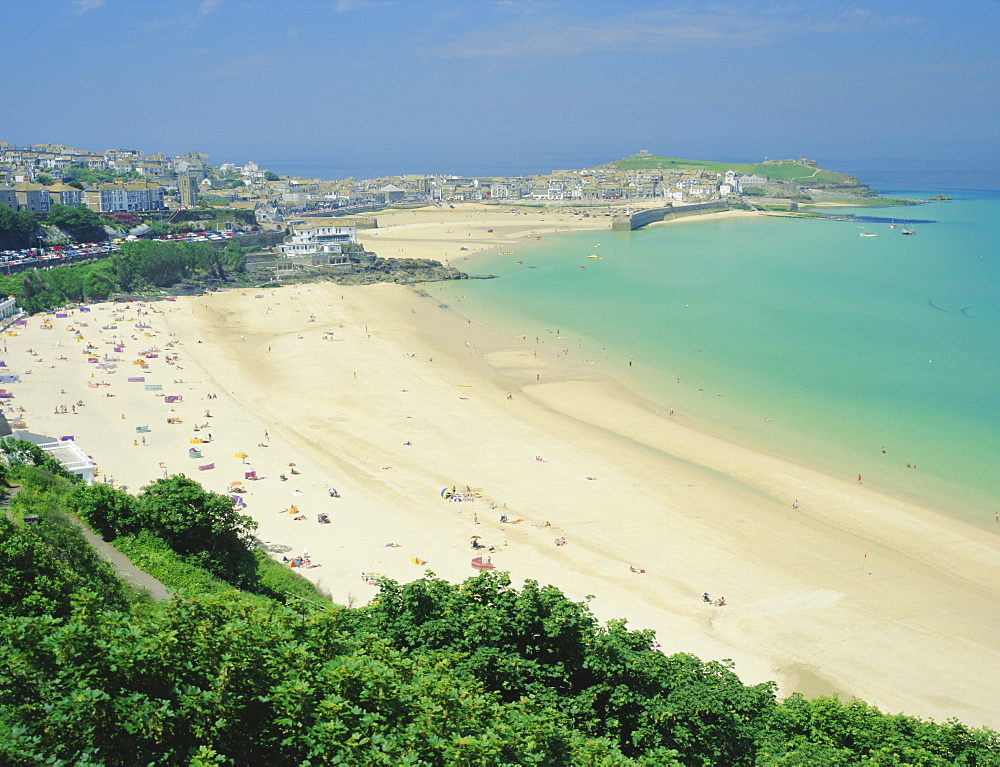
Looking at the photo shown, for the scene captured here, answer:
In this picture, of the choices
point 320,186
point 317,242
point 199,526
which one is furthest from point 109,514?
point 320,186

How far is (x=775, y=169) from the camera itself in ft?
458

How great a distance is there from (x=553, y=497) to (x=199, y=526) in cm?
913

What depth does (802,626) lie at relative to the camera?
1471 centimetres

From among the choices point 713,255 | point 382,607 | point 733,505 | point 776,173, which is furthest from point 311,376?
point 776,173

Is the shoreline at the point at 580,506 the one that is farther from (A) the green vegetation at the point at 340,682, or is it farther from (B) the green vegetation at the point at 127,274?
(B) the green vegetation at the point at 127,274

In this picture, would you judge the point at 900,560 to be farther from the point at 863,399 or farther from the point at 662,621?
the point at 863,399

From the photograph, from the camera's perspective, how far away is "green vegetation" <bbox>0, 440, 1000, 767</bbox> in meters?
6.39

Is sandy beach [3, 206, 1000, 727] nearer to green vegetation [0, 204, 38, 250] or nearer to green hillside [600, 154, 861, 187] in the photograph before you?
green vegetation [0, 204, 38, 250]

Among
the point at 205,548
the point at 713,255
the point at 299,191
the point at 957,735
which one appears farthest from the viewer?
the point at 299,191

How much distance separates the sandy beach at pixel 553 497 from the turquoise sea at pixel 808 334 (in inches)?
81.8

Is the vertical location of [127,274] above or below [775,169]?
below

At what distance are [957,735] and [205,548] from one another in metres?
10.9

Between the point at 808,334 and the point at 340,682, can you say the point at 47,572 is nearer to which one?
the point at 340,682

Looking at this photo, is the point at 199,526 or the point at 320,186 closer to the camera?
the point at 199,526
